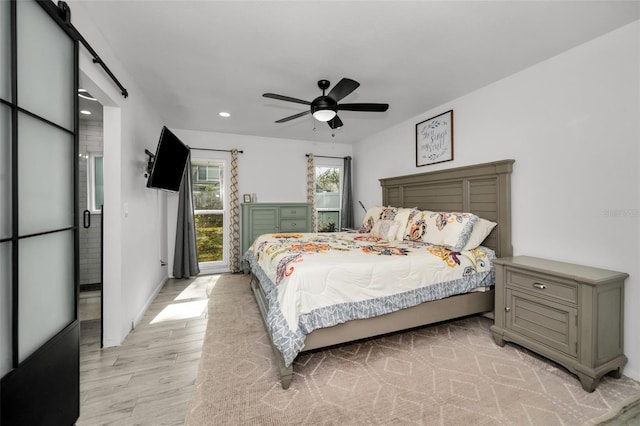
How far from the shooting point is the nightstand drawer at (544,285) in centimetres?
194

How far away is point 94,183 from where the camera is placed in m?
3.82

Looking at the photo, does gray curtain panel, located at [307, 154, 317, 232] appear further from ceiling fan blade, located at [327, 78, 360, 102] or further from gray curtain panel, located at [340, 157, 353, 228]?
ceiling fan blade, located at [327, 78, 360, 102]

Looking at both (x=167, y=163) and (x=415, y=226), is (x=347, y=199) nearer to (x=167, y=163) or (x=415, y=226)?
(x=415, y=226)

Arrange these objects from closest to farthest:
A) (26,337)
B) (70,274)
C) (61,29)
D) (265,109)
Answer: (26,337) < (61,29) < (70,274) < (265,109)

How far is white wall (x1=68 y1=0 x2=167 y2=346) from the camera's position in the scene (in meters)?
2.07

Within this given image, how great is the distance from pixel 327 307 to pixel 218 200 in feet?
12.2

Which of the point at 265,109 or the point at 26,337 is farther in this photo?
Answer: the point at 265,109

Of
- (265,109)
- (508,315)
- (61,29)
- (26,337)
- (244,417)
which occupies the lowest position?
(244,417)

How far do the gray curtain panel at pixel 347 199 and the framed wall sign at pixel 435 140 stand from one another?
1.84 m

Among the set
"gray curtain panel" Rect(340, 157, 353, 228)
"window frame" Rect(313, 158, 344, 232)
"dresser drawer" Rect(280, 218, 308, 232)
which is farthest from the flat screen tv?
"gray curtain panel" Rect(340, 157, 353, 228)

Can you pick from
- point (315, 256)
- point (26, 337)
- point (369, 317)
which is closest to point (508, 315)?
point (369, 317)

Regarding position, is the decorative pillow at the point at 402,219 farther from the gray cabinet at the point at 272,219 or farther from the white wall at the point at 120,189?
the white wall at the point at 120,189

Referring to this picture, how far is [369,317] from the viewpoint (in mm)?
2172

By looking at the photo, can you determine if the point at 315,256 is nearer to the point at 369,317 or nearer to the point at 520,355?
the point at 369,317
